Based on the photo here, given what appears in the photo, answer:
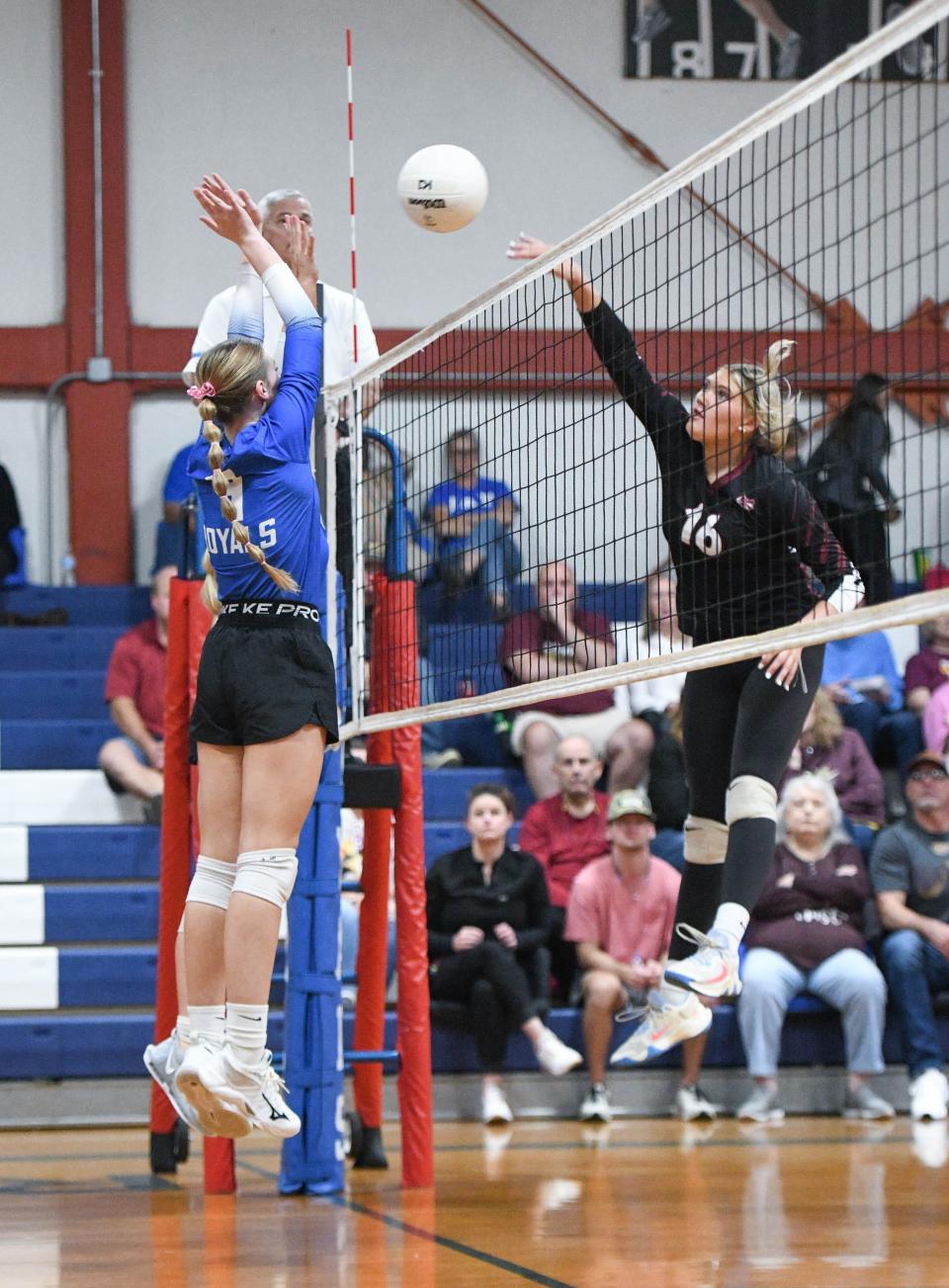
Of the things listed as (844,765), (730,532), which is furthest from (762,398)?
(844,765)

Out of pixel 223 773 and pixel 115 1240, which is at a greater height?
pixel 223 773

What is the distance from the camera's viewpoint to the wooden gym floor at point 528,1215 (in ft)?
19.2

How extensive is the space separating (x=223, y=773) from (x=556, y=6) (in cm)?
1081

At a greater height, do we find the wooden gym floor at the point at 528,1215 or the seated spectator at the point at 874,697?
the seated spectator at the point at 874,697

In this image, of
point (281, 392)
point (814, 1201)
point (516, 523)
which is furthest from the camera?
point (516, 523)

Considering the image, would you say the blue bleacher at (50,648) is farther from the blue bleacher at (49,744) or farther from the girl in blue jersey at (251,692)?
the girl in blue jersey at (251,692)

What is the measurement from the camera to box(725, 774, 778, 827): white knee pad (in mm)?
5234

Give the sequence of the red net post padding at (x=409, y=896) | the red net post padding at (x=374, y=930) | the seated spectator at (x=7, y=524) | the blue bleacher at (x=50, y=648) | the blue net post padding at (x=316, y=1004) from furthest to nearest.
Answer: the seated spectator at (x=7, y=524), the blue bleacher at (x=50, y=648), the red net post padding at (x=374, y=930), the red net post padding at (x=409, y=896), the blue net post padding at (x=316, y=1004)

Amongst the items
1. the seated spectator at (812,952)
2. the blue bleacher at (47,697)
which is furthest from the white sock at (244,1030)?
the blue bleacher at (47,697)

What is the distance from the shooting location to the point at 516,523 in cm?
1357

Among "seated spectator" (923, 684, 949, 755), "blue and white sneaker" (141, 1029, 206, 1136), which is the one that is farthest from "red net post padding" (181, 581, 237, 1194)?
"seated spectator" (923, 684, 949, 755)

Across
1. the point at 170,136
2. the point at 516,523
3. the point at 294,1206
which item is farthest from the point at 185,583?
the point at 170,136

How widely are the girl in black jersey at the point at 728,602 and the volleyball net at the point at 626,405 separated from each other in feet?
0.30

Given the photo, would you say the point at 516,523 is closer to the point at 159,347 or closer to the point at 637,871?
the point at 159,347
